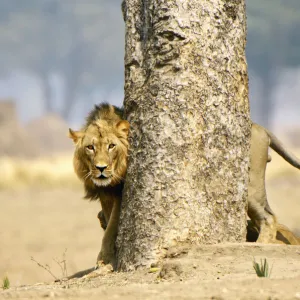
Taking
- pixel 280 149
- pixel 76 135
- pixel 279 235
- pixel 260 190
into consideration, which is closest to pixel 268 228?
pixel 279 235

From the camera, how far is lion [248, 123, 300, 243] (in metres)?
5.98

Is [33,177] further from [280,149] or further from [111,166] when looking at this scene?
[111,166]

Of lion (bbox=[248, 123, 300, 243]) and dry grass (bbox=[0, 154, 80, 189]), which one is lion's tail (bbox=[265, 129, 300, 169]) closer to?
lion (bbox=[248, 123, 300, 243])

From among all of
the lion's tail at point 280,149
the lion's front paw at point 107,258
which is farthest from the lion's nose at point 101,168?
the lion's tail at point 280,149

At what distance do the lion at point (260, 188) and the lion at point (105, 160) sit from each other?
3.50 ft

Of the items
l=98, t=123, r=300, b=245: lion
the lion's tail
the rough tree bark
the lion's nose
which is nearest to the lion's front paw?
the rough tree bark

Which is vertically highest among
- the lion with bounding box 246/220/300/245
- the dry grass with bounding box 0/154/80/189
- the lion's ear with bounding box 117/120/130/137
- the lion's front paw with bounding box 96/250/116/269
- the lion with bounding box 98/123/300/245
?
the dry grass with bounding box 0/154/80/189

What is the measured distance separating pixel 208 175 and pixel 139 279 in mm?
897

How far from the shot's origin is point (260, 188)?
6.04 m

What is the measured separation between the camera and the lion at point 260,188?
5.98m

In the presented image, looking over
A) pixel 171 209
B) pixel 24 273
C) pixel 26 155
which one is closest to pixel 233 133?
pixel 171 209

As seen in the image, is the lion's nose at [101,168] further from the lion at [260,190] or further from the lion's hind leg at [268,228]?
the lion's hind leg at [268,228]

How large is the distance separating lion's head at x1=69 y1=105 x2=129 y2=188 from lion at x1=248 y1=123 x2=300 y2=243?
3.52 feet

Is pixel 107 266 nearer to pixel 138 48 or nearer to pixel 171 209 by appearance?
pixel 171 209
